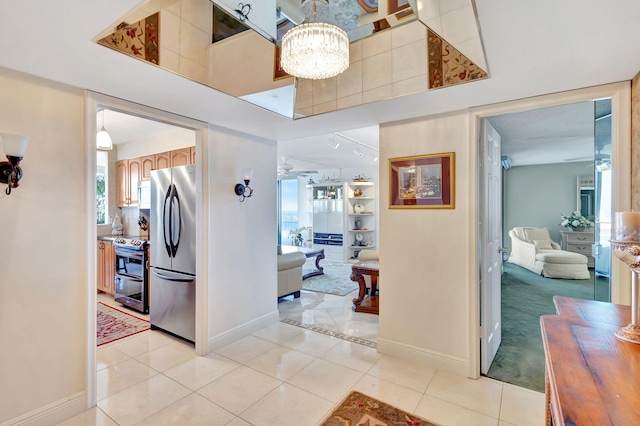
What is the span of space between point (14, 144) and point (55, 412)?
1.74 metres

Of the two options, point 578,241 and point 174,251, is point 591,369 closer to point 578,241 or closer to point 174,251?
point 174,251

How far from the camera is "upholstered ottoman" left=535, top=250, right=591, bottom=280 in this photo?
5863 mm

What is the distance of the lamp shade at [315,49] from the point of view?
1750 millimetres

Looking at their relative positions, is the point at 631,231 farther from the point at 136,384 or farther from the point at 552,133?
the point at 552,133

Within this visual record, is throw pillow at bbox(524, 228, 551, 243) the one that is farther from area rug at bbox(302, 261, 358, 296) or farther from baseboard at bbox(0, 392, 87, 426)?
baseboard at bbox(0, 392, 87, 426)

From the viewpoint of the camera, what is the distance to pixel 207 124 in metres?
2.93

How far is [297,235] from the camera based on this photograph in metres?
7.86

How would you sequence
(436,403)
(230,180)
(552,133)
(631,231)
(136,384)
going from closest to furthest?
(631,231) < (436,403) < (136,384) < (230,180) < (552,133)

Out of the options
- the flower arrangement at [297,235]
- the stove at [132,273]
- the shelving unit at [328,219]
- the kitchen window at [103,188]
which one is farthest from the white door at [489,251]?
the kitchen window at [103,188]

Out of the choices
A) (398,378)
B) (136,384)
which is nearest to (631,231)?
(398,378)

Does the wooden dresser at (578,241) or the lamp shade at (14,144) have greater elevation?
the lamp shade at (14,144)

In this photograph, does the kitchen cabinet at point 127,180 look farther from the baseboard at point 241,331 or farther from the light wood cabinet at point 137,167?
the baseboard at point 241,331

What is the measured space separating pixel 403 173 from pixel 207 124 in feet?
6.40

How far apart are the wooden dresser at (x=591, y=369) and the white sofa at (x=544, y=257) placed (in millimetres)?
5817
